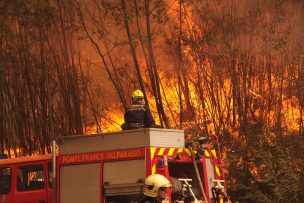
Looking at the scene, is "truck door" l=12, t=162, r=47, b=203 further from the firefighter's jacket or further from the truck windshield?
the firefighter's jacket

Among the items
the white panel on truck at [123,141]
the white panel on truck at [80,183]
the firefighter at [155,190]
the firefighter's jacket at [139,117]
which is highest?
the firefighter's jacket at [139,117]

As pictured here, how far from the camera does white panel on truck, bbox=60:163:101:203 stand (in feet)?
31.0

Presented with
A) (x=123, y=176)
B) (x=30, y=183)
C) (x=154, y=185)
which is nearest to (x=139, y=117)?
(x=123, y=176)

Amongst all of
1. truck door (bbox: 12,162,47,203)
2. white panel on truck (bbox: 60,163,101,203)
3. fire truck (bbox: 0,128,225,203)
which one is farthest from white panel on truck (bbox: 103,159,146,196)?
truck door (bbox: 12,162,47,203)

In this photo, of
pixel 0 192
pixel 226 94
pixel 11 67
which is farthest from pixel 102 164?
pixel 11 67

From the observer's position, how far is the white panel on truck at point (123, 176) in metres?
9.00

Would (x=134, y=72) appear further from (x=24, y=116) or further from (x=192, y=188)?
(x=192, y=188)

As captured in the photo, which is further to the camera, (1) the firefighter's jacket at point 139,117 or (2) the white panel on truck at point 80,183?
(1) the firefighter's jacket at point 139,117

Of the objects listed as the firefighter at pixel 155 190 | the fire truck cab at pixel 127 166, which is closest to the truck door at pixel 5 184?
the fire truck cab at pixel 127 166

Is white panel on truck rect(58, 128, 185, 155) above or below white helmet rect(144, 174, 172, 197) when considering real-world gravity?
above

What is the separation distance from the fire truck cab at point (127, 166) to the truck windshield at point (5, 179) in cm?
103

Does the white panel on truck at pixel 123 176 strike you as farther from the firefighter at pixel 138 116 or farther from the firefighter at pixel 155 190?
the firefighter at pixel 155 190

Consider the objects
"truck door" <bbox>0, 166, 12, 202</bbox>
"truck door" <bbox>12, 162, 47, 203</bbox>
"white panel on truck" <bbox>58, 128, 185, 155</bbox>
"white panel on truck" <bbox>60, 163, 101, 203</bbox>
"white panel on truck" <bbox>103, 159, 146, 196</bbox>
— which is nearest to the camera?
"white panel on truck" <bbox>103, 159, 146, 196</bbox>

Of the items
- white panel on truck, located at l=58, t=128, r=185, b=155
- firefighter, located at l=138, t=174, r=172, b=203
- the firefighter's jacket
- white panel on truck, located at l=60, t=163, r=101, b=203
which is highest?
the firefighter's jacket
